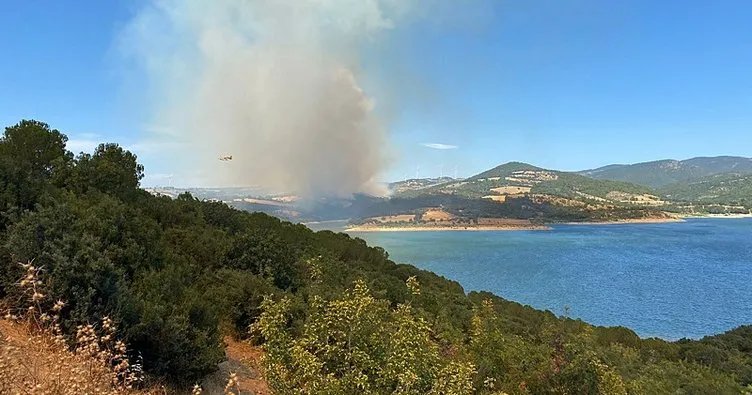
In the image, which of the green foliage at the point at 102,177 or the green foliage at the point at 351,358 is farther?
the green foliage at the point at 102,177

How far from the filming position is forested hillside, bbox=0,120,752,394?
621 cm

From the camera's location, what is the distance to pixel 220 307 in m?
13.7

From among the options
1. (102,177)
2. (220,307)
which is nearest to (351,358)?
(220,307)

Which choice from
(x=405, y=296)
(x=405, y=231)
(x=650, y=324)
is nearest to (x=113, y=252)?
(x=405, y=296)

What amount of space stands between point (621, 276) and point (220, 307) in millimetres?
81761

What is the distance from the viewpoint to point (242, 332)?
14812mm

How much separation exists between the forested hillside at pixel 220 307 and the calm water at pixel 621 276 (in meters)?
32.1

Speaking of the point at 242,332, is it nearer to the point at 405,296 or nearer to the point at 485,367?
the point at 485,367

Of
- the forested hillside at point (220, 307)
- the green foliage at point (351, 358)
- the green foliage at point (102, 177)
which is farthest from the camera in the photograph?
the green foliage at point (102, 177)

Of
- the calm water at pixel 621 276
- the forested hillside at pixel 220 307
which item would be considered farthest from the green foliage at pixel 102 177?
the calm water at pixel 621 276

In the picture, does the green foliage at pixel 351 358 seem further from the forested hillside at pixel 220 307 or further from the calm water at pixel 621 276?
the calm water at pixel 621 276

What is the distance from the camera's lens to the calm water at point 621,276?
56438 millimetres

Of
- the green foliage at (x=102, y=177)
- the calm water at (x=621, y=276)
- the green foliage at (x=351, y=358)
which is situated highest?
the green foliage at (x=102, y=177)

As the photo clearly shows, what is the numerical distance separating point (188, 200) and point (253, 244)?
12.6m
